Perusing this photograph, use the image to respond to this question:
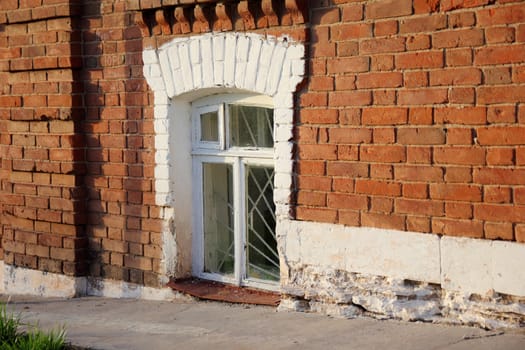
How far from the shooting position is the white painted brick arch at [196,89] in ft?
18.2

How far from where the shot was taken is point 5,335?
5398 millimetres

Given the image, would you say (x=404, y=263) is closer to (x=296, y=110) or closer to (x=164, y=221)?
(x=296, y=110)

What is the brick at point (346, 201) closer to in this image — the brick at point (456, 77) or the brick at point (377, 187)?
the brick at point (377, 187)

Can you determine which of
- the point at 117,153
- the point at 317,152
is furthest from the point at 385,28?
the point at 117,153

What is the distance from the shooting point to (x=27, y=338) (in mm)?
5355

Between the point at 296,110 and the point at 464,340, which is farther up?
the point at 296,110

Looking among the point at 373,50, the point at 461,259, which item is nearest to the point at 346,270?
the point at 461,259

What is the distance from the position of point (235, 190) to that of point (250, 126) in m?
0.48

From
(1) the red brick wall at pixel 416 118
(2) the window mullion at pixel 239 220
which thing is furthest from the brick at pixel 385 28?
(2) the window mullion at pixel 239 220

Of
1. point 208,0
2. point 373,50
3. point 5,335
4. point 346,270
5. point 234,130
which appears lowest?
point 5,335

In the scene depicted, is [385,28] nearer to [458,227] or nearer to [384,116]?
[384,116]

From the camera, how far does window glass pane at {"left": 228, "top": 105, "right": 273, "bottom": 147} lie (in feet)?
A: 19.7

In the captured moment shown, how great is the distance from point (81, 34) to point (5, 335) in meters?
2.49

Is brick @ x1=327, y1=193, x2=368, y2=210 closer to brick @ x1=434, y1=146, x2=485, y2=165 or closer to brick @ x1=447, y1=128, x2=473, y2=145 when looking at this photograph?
brick @ x1=434, y1=146, x2=485, y2=165
